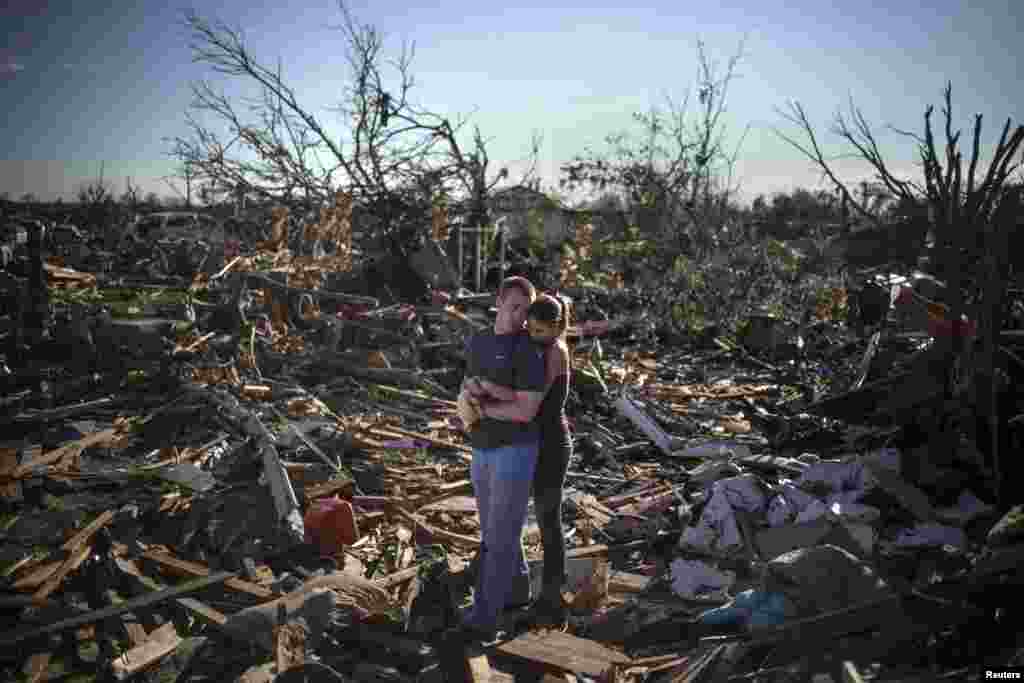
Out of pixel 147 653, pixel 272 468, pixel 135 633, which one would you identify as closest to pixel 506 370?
pixel 147 653

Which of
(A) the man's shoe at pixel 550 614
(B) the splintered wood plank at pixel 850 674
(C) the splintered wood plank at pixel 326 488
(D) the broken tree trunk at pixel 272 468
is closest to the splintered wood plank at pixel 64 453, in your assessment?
(D) the broken tree trunk at pixel 272 468

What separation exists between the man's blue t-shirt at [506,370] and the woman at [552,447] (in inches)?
4.6

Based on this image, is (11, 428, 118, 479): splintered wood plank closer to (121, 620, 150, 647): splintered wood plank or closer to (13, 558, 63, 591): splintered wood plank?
(13, 558, 63, 591): splintered wood plank

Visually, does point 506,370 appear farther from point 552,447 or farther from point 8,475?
point 8,475

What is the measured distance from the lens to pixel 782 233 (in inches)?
1246

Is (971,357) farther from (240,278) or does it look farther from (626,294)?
(626,294)

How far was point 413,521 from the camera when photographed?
5957 mm

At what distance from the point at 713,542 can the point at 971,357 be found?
2648 millimetres

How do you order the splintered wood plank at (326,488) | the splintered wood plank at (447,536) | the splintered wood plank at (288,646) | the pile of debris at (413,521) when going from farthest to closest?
1. the splintered wood plank at (326,488)
2. the splintered wood plank at (447,536)
3. the splintered wood plank at (288,646)
4. the pile of debris at (413,521)

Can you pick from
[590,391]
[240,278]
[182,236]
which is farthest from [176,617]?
[182,236]

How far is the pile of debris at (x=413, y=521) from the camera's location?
3793mm

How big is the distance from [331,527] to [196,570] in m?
0.98

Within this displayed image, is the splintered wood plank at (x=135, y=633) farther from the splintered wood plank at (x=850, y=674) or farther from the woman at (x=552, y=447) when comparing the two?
the splintered wood plank at (x=850, y=674)

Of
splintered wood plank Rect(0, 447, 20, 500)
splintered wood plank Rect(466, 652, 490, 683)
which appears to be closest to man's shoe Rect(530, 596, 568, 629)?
splintered wood plank Rect(466, 652, 490, 683)
